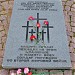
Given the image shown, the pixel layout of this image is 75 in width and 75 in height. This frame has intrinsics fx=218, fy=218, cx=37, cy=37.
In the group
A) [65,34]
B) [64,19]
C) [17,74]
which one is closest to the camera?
[17,74]

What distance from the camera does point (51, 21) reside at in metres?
5.09

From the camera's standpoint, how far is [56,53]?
14.5ft

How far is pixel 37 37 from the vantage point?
4.73 metres

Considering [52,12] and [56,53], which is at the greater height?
[52,12]

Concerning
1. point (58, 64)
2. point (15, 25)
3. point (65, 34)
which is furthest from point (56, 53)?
point (15, 25)

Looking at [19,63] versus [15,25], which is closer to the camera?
[19,63]

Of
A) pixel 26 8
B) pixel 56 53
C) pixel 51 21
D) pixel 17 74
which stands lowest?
pixel 17 74

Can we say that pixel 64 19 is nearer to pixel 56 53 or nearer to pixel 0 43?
pixel 56 53

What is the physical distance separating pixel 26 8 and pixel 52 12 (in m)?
0.65

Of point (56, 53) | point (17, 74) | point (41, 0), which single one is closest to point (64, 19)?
point (41, 0)

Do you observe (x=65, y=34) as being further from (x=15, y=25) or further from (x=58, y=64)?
(x=15, y=25)

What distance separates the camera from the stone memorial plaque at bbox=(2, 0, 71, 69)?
14.1 ft

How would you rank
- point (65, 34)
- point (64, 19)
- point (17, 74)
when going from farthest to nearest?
1. point (64, 19)
2. point (65, 34)
3. point (17, 74)

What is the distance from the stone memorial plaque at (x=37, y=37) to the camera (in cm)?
430
